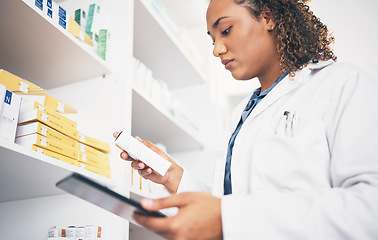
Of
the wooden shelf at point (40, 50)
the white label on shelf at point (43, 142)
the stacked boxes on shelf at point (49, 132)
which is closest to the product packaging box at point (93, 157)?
the stacked boxes on shelf at point (49, 132)

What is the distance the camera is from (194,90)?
92.8 inches

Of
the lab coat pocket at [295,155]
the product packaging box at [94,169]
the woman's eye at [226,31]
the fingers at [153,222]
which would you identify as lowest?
the fingers at [153,222]

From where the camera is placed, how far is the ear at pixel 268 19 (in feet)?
3.48

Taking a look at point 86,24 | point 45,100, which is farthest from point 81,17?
point 45,100

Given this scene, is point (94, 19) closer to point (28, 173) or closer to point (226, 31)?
point (226, 31)

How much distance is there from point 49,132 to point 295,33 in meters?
0.83

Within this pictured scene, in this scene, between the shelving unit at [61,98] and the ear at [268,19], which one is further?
the ear at [268,19]

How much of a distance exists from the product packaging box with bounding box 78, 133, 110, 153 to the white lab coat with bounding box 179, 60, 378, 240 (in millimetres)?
434

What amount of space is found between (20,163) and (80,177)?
455 millimetres

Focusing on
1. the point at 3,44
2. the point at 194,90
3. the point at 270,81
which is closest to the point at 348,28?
the point at 194,90

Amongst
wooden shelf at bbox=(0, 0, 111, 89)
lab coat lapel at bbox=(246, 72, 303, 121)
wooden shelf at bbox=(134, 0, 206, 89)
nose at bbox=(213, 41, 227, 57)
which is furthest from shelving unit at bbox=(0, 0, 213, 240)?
lab coat lapel at bbox=(246, 72, 303, 121)

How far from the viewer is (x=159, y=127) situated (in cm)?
181

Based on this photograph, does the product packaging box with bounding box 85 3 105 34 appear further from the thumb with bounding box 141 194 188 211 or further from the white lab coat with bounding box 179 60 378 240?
the thumb with bounding box 141 194 188 211

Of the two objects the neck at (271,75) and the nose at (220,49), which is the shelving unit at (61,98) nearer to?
the nose at (220,49)
